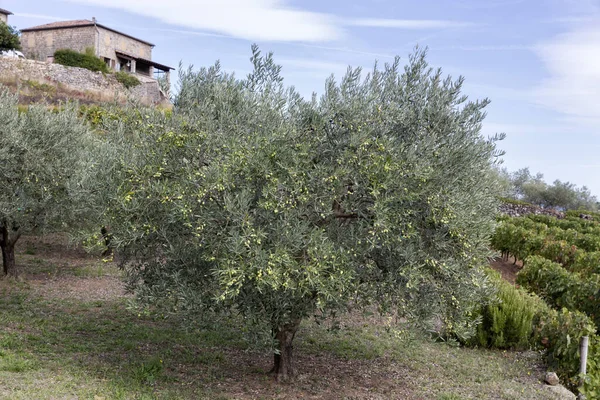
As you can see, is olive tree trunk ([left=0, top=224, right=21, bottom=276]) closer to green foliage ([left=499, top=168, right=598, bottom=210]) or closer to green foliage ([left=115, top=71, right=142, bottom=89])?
green foliage ([left=115, top=71, right=142, bottom=89])

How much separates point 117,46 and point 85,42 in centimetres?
342

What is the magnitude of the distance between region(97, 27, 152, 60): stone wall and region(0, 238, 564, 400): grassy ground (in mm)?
43032

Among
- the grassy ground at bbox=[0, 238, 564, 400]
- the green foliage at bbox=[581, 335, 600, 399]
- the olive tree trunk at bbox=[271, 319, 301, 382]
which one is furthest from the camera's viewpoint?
the green foliage at bbox=[581, 335, 600, 399]

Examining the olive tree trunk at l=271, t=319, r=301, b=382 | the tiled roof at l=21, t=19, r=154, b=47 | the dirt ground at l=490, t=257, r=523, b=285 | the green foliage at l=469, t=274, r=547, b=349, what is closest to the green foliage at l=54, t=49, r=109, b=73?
the tiled roof at l=21, t=19, r=154, b=47

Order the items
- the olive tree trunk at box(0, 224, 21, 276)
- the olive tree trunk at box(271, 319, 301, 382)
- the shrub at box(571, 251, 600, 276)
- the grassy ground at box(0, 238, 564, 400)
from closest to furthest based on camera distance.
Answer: the grassy ground at box(0, 238, 564, 400), the olive tree trunk at box(271, 319, 301, 382), the olive tree trunk at box(0, 224, 21, 276), the shrub at box(571, 251, 600, 276)

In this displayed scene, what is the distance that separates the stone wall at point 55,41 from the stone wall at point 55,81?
10.6m

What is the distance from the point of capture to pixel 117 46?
175 ft

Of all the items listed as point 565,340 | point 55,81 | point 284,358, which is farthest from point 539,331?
point 55,81

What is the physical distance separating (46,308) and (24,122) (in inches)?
179

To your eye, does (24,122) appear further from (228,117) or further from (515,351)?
(515,351)

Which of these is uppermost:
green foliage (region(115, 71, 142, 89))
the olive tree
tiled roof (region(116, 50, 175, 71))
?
tiled roof (region(116, 50, 175, 71))

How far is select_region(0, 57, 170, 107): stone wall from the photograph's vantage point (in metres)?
36.1

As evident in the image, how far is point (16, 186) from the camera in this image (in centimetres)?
1341

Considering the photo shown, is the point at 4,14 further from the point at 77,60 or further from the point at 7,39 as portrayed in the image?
the point at 77,60
